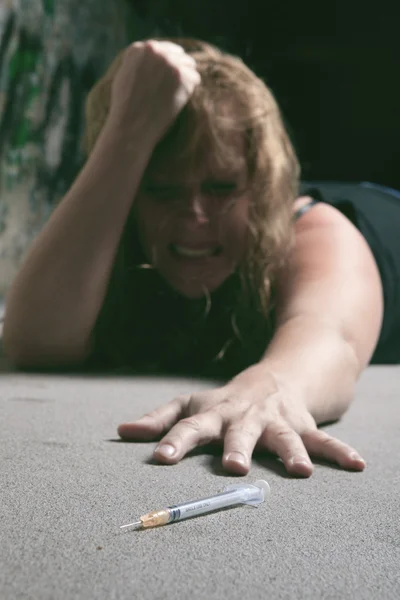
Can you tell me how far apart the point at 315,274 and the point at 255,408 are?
0.47 meters

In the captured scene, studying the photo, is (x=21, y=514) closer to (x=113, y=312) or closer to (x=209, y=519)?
(x=209, y=519)

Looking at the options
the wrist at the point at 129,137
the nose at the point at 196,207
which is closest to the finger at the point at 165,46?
the wrist at the point at 129,137

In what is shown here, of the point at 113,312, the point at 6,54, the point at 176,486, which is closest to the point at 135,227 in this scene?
the point at 113,312

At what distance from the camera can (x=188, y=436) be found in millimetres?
738

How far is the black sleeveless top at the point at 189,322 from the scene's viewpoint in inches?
54.2

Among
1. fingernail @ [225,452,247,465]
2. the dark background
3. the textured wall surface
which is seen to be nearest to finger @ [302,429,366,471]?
fingernail @ [225,452,247,465]

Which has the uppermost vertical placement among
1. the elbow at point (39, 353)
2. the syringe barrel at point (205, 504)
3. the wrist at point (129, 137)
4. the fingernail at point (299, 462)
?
the wrist at point (129, 137)

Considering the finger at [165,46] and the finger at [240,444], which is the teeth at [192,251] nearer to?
the finger at [165,46]

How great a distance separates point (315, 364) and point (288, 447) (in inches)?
9.8

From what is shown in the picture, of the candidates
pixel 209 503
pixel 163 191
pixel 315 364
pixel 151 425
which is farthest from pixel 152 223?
pixel 209 503

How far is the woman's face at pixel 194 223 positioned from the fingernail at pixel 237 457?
0.65 metres

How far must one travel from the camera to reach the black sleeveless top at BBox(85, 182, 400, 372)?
4.52 feet

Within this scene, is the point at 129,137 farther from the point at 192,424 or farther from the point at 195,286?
the point at 192,424

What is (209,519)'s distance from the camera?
0.57 metres
